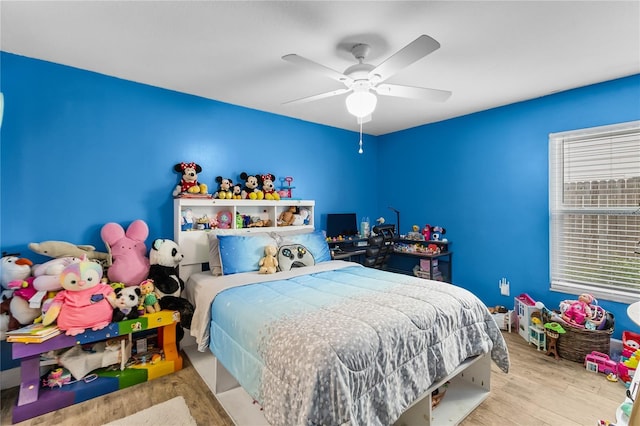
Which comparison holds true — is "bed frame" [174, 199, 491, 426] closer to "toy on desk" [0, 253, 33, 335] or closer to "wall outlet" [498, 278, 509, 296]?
"toy on desk" [0, 253, 33, 335]

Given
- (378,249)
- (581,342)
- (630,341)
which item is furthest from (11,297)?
(630,341)

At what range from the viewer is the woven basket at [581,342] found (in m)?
2.50

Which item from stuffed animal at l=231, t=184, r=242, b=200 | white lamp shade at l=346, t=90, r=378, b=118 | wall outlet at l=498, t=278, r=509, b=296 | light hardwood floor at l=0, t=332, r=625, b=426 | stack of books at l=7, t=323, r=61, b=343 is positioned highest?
white lamp shade at l=346, t=90, r=378, b=118

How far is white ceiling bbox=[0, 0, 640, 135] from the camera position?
1710 mm

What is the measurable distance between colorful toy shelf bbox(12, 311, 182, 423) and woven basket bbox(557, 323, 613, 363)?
3344 mm

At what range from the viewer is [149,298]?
2.38 metres

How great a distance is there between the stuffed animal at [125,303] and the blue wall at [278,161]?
537 mm

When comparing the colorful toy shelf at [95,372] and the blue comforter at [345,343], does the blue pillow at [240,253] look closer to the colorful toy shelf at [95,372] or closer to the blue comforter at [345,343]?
the blue comforter at [345,343]

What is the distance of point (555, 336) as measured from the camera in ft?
8.69

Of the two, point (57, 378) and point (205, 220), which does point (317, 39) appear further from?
point (57, 378)

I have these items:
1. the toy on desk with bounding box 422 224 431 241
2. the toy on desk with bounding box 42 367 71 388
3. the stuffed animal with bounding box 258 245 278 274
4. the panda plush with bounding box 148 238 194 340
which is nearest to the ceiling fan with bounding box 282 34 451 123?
the stuffed animal with bounding box 258 245 278 274

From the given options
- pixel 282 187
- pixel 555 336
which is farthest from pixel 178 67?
pixel 555 336

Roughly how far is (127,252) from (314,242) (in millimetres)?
1697

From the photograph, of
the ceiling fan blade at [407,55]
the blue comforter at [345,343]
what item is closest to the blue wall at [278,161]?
the blue comforter at [345,343]
